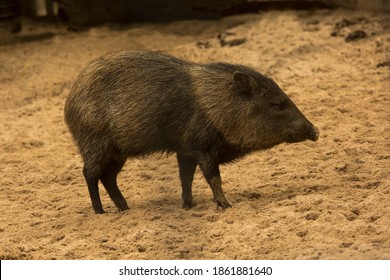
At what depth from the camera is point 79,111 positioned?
616 centimetres

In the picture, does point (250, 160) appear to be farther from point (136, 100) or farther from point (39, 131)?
point (39, 131)

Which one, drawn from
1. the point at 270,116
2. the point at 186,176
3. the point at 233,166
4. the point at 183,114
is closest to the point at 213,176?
the point at 186,176

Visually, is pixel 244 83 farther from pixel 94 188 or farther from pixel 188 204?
pixel 94 188

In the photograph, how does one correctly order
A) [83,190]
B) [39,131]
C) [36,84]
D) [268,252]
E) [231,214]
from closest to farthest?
[268,252] < [231,214] < [83,190] < [39,131] < [36,84]

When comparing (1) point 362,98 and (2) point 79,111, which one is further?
(1) point 362,98

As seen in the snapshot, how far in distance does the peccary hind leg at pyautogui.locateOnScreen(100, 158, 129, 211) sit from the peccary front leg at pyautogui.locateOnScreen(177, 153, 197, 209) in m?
0.47

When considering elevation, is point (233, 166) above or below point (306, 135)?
below

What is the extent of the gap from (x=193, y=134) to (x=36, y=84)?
13.6 feet

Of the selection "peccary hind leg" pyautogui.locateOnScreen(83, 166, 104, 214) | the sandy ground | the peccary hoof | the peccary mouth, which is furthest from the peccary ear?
"peccary hind leg" pyautogui.locateOnScreen(83, 166, 104, 214)

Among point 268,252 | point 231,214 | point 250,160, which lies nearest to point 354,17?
point 250,160

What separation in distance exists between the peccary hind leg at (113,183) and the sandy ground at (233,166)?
0.44ft

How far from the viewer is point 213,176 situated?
19.8 ft

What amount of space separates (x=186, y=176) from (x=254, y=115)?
28.4 inches

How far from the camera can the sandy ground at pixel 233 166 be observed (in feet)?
17.9
